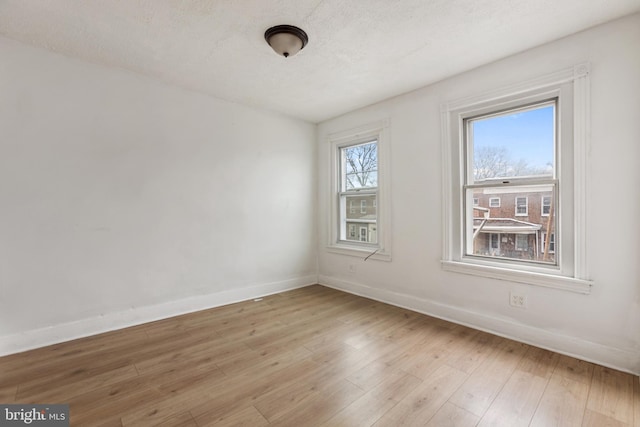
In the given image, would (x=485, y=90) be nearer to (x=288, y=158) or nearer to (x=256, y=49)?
(x=256, y=49)

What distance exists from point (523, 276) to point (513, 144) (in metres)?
1.20

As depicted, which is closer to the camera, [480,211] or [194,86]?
[480,211]

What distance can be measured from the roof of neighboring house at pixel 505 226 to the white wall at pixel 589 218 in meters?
0.38

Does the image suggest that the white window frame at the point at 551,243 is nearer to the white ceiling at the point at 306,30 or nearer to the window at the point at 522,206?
the window at the point at 522,206

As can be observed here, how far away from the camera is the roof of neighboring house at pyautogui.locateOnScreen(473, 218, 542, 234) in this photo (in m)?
2.56

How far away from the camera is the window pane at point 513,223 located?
97.3 inches

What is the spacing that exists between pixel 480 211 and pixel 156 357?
320 centimetres

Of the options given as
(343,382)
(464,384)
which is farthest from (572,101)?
(343,382)

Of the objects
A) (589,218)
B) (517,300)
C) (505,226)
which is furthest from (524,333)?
(589,218)

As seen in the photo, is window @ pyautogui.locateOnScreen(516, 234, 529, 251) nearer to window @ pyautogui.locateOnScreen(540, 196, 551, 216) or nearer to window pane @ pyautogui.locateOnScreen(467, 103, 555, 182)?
window @ pyautogui.locateOnScreen(540, 196, 551, 216)

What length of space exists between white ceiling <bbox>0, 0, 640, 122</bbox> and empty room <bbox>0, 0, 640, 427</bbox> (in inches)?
0.8

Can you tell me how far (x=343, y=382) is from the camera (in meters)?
1.92

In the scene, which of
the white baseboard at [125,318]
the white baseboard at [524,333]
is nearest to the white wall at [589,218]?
the white baseboard at [524,333]

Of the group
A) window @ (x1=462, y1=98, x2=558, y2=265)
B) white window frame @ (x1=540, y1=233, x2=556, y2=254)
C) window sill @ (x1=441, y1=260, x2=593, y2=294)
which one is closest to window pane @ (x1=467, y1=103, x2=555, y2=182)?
window @ (x1=462, y1=98, x2=558, y2=265)
